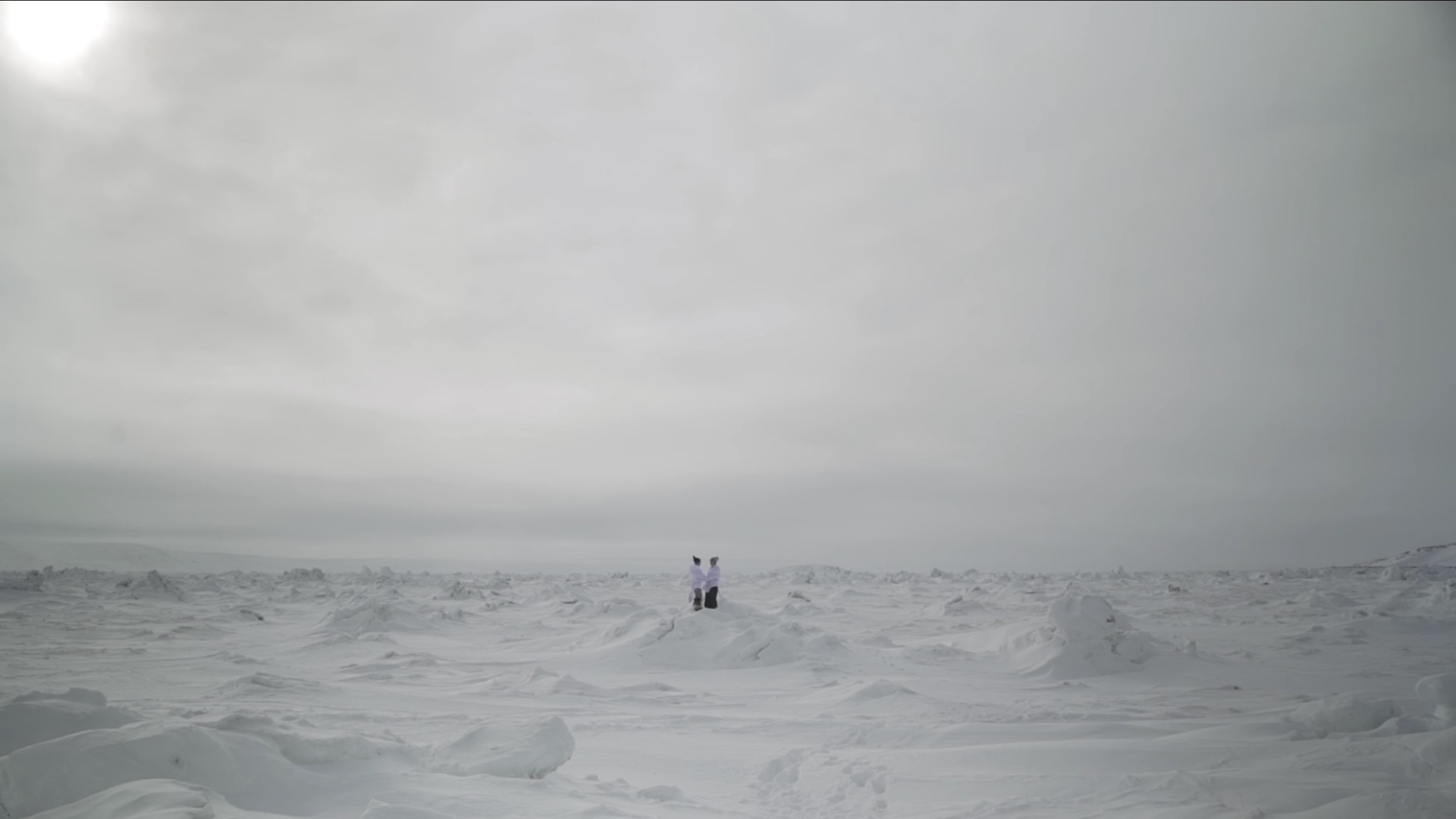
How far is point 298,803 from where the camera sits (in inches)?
195

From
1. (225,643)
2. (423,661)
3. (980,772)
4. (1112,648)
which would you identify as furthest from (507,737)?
(225,643)

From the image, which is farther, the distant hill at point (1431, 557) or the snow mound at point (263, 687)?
the distant hill at point (1431, 557)

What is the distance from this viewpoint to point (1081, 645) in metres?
13.3

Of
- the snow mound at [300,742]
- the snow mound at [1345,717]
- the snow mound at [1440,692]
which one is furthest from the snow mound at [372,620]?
the snow mound at [1440,692]

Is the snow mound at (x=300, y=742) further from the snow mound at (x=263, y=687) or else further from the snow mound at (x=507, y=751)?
the snow mound at (x=263, y=687)

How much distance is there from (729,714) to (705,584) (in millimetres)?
7943

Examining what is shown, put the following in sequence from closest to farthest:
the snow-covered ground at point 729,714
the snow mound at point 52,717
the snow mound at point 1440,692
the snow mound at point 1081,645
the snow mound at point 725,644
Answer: the snow-covered ground at point 729,714
the snow mound at point 52,717
the snow mound at point 1440,692
the snow mound at point 1081,645
the snow mound at point 725,644

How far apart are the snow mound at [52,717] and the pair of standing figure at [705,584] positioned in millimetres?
12192

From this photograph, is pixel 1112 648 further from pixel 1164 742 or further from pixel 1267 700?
pixel 1164 742

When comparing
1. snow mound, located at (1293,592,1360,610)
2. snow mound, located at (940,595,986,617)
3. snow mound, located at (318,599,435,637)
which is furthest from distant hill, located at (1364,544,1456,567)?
snow mound, located at (318,599,435,637)

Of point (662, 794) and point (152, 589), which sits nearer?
point (662, 794)

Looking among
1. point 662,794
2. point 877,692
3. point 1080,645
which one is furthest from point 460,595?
point 662,794

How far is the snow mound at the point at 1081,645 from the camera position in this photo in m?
12.9

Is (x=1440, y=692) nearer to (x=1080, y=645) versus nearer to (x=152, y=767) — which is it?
(x=1080, y=645)
